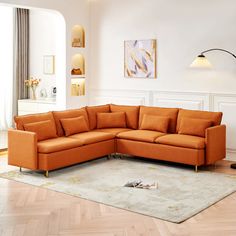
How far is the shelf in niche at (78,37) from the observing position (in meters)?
8.72

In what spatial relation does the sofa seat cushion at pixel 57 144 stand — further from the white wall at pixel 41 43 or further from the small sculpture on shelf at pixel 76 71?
the white wall at pixel 41 43

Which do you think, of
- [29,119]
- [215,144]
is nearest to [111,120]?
[29,119]

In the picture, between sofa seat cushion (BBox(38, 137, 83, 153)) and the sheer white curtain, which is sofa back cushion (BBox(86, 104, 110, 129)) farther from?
the sheer white curtain

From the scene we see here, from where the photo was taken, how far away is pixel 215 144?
6512mm

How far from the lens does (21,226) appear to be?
4.25 meters

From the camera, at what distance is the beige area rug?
15.9 ft

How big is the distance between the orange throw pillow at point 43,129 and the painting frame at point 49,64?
3.42 meters

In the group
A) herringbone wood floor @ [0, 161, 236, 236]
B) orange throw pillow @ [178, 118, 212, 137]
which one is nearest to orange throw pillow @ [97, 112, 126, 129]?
orange throw pillow @ [178, 118, 212, 137]

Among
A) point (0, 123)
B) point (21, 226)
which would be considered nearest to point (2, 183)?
point (21, 226)

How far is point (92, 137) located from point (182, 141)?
52.6 inches

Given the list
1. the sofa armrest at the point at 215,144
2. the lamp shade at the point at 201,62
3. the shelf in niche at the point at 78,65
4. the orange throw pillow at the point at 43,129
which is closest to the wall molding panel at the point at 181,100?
the shelf in niche at the point at 78,65

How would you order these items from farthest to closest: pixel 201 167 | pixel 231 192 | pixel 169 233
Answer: pixel 201 167
pixel 231 192
pixel 169 233

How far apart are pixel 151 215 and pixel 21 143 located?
234 cm

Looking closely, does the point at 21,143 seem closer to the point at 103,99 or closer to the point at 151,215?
the point at 151,215
